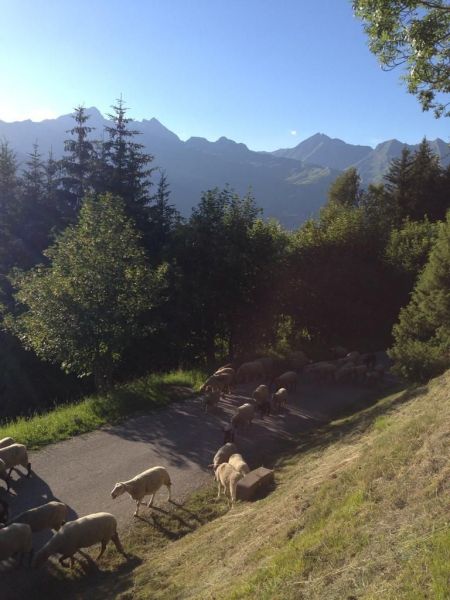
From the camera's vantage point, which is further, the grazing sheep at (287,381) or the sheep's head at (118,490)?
the grazing sheep at (287,381)

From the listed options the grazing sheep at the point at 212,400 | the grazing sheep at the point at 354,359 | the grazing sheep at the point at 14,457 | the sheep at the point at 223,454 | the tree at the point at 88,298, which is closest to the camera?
the grazing sheep at the point at 14,457

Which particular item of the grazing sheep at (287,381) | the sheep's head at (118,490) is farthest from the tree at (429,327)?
the sheep's head at (118,490)

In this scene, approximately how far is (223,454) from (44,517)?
4.44 meters

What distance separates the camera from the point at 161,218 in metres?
33.1

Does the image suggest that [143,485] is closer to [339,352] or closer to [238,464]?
[238,464]

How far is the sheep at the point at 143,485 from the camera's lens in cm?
1056

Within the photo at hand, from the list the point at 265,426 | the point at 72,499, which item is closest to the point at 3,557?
the point at 72,499

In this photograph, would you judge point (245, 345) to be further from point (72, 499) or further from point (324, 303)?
point (72, 499)

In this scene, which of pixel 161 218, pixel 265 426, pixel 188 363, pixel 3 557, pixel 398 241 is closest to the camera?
pixel 3 557

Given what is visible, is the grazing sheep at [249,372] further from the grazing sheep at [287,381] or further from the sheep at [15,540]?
the sheep at [15,540]

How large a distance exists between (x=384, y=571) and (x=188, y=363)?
20.5 m

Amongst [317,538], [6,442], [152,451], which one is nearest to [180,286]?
[152,451]

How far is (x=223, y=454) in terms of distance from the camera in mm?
12383

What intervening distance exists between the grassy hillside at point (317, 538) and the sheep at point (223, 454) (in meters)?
1.03
